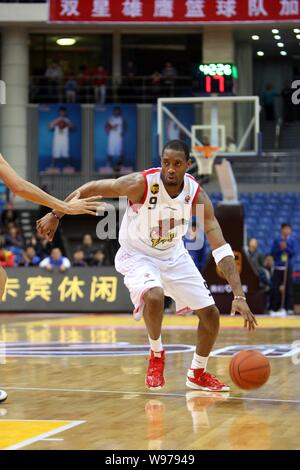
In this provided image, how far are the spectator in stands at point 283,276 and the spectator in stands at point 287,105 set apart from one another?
466 inches

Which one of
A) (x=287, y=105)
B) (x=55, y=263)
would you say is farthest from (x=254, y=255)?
(x=287, y=105)

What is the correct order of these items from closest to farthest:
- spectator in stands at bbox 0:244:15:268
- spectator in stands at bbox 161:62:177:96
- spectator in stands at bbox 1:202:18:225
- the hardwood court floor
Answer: the hardwood court floor → spectator in stands at bbox 0:244:15:268 → spectator in stands at bbox 1:202:18:225 → spectator in stands at bbox 161:62:177:96

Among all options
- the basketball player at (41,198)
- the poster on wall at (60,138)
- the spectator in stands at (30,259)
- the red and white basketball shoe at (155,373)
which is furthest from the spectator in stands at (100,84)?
the basketball player at (41,198)

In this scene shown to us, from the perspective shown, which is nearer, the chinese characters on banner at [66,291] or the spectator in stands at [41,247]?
the chinese characters on banner at [66,291]

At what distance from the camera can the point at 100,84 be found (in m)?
34.0

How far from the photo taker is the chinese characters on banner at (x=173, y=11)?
29.2 metres

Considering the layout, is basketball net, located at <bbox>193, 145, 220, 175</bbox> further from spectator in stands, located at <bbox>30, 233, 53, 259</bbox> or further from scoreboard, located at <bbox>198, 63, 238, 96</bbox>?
spectator in stands, located at <bbox>30, 233, 53, 259</bbox>

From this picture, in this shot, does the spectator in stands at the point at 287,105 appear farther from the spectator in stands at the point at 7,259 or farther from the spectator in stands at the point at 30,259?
the spectator in stands at the point at 7,259

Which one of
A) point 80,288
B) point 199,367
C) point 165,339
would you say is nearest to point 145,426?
point 199,367

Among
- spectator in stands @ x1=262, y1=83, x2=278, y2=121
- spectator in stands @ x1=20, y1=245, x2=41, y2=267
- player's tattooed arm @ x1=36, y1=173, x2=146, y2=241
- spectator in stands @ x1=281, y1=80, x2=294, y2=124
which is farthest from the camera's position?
spectator in stands @ x1=262, y1=83, x2=278, y2=121

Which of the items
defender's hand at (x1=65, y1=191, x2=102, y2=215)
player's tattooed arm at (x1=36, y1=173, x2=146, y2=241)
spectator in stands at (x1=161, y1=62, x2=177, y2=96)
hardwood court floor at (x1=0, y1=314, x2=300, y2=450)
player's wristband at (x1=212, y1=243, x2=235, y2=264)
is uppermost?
spectator in stands at (x1=161, y1=62, x2=177, y2=96)

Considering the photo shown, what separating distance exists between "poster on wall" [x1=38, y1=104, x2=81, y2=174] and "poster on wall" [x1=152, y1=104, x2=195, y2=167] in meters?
2.56

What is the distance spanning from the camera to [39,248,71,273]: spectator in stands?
74.3ft

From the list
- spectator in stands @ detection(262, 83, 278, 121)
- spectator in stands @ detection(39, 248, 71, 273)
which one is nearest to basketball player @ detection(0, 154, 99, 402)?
spectator in stands @ detection(39, 248, 71, 273)
